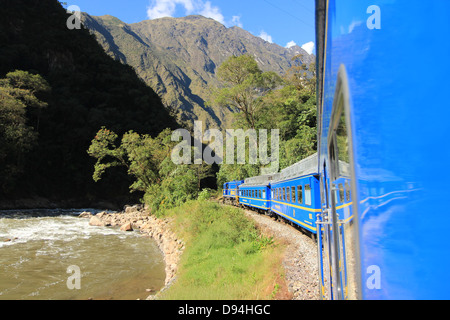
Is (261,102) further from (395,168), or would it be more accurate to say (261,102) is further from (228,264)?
(395,168)

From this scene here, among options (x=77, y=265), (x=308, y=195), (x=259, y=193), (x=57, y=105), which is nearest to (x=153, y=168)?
(x=259, y=193)

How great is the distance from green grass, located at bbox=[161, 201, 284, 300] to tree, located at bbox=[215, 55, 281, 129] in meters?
15.4

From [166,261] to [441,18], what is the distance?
1171 centimetres

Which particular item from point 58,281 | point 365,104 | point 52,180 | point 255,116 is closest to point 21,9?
point 52,180

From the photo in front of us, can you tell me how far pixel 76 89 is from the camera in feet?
146

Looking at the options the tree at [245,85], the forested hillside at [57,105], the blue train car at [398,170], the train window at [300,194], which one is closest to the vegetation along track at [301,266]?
the train window at [300,194]

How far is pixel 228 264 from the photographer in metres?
7.36

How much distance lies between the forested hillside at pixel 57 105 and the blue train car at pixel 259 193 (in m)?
24.6

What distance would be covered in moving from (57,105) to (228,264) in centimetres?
4132

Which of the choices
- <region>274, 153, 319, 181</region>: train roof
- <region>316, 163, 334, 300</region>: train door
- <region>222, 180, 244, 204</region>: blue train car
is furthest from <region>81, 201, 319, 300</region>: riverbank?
<region>222, 180, 244, 204</region>: blue train car

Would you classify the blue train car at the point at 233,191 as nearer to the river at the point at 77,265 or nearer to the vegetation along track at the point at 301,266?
the river at the point at 77,265

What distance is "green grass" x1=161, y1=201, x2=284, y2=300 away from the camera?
562 centimetres

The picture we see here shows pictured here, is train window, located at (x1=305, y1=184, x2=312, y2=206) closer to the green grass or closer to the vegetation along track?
the vegetation along track

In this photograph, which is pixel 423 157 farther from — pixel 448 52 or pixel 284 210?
pixel 284 210
